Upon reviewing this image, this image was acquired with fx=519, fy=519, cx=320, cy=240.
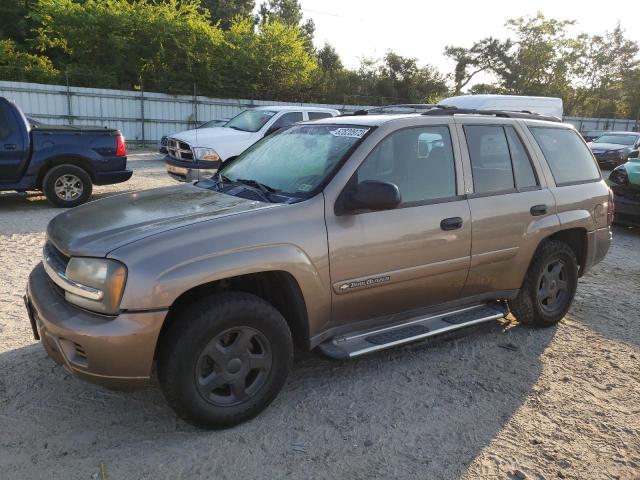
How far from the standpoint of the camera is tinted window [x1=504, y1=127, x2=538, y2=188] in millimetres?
4141

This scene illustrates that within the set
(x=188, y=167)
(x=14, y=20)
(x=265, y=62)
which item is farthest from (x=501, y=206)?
(x=14, y=20)

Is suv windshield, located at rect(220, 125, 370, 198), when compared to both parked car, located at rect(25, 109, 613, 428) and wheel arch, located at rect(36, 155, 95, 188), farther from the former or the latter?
wheel arch, located at rect(36, 155, 95, 188)

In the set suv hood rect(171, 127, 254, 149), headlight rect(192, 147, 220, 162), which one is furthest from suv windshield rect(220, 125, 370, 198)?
suv hood rect(171, 127, 254, 149)

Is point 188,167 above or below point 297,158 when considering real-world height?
below

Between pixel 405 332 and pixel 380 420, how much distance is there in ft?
2.16

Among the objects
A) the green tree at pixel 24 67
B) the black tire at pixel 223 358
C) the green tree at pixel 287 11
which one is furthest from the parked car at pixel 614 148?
the green tree at pixel 287 11

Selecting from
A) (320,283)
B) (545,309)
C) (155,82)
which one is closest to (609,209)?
(545,309)

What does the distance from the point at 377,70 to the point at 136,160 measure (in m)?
21.2

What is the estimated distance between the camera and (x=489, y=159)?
4000mm

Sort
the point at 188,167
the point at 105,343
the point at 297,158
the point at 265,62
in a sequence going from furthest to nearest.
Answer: the point at 265,62, the point at 188,167, the point at 297,158, the point at 105,343

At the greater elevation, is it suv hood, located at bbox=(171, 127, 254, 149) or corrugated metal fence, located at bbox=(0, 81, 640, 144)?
corrugated metal fence, located at bbox=(0, 81, 640, 144)

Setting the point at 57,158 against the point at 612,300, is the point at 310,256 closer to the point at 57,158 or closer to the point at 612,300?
the point at 612,300

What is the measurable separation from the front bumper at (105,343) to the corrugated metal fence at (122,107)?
18.3m

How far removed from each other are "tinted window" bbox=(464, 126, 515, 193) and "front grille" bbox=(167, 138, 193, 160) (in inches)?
277
